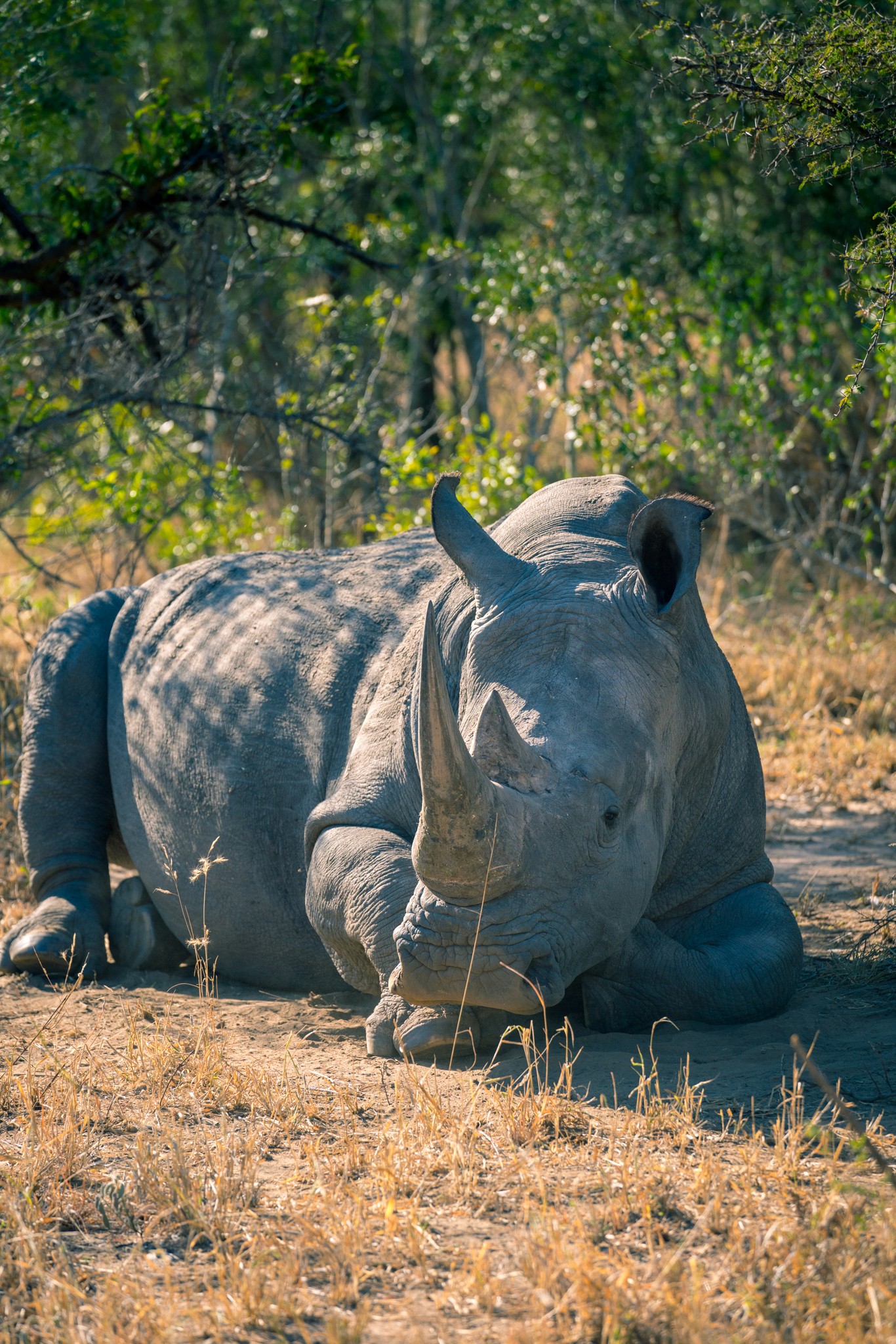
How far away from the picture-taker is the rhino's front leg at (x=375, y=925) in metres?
4.06

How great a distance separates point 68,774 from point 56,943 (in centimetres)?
82

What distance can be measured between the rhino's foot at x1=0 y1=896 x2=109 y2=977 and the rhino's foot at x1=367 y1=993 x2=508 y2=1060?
1463 millimetres

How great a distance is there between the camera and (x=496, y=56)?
11648mm

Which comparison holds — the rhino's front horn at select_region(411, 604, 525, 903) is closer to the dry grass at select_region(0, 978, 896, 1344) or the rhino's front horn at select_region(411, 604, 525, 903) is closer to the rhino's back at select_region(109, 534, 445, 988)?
the dry grass at select_region(0, 978, 896, 1344)

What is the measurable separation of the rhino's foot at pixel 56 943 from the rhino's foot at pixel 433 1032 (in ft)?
4.80

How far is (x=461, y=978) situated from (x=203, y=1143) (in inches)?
30.1

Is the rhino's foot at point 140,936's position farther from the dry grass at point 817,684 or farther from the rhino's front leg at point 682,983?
the dry grass at point 817,684

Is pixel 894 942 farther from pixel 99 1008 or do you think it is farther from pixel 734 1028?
pixel 99 1008

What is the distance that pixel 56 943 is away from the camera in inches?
212

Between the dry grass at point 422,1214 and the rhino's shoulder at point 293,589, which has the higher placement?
the rhino's shoulder at point 293,589

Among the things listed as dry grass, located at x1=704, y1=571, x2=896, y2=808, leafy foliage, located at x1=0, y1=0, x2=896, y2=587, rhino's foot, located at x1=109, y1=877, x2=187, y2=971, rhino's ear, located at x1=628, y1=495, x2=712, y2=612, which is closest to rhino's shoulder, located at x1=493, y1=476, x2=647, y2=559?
rhino's ear, located at x1=628, y1=495, x2=712, y2=612

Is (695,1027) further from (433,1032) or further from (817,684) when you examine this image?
(817,684)

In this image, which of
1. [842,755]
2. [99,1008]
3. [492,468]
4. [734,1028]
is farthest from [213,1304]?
[492,468]

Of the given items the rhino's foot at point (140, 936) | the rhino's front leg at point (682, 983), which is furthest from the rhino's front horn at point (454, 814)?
the rhino's foot at point (140, 936)
